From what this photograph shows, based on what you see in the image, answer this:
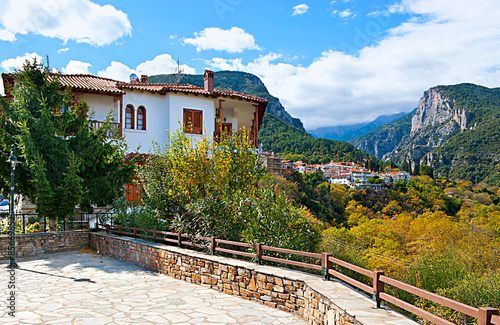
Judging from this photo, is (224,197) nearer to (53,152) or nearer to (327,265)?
(327,265)

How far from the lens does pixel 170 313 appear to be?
Result: 6.75 meters

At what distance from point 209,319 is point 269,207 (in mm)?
3341

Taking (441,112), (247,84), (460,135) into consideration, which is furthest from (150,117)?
(441,112)

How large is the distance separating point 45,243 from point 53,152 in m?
3.30

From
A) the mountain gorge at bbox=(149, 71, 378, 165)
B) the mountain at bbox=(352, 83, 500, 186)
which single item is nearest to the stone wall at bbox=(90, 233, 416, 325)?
the mountain gorge at bbox=(149, 71, 378, 165)

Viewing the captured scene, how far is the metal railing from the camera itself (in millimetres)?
3584

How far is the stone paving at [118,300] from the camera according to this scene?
638 centimetres

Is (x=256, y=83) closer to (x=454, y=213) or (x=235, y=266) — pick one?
(x=454, y=213)

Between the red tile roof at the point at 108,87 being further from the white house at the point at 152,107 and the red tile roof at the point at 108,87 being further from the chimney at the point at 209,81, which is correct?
the chimney at the point at 209,81

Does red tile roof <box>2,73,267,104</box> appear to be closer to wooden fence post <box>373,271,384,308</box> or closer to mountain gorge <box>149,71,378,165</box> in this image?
wooden fence post <box>373,271,384,308</box>

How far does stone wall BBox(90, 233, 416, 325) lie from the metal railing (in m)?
0.19

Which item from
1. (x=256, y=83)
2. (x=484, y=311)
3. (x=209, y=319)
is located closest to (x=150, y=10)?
(x=209, y=319)

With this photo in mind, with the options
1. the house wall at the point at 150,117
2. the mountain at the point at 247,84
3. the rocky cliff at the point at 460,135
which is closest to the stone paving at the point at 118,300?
the house wall at the point at 150,117

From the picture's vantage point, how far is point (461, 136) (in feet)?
442
